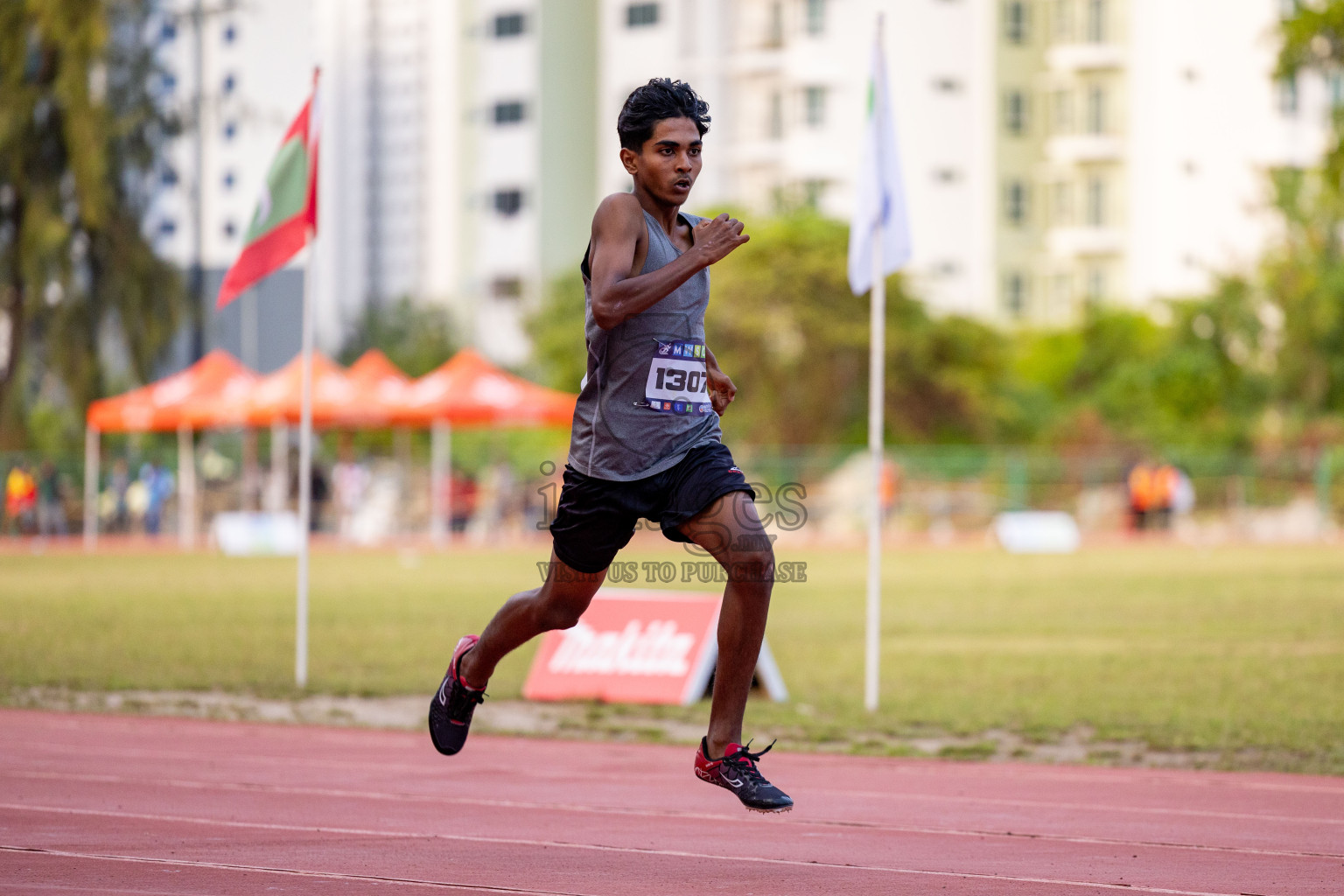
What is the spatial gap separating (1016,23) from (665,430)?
214 ft

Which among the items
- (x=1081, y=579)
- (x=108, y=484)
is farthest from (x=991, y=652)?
(x=108, y=484)

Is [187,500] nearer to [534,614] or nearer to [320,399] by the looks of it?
[320,399]

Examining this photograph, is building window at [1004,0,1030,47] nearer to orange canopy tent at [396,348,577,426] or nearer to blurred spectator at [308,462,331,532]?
blurred spectator at [308,462,331,532]

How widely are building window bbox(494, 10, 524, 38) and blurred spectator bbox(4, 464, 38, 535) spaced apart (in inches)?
1474

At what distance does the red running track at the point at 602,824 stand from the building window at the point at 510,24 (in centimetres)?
6442

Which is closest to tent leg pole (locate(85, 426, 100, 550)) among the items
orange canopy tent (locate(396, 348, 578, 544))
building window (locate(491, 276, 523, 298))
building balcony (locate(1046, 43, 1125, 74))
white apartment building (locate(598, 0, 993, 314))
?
orange canopy tent (locate(396, 348, 578, 544))

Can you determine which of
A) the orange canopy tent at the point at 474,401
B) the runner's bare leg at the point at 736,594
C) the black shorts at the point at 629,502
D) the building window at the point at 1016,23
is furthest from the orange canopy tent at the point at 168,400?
the building window at the point at 1016,23

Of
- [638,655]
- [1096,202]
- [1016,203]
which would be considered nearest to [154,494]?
[638,655]

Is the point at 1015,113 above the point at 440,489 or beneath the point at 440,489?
above

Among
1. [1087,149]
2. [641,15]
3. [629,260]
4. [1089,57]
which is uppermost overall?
[641,15]

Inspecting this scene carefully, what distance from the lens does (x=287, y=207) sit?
12.8 metres

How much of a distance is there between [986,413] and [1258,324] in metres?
10.2

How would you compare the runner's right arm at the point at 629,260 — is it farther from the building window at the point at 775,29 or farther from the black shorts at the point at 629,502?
the building window at the point at 775,29

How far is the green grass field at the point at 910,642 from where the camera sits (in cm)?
1096
